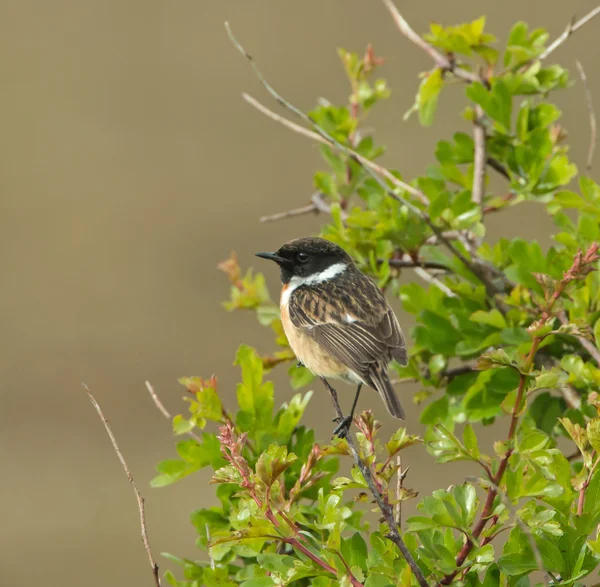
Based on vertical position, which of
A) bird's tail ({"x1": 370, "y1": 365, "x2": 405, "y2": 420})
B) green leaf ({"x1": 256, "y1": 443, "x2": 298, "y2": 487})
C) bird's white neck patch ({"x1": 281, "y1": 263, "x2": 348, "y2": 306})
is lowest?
bird's tail ({"x1": 370, "y1": 365, "x2": 405, "y2": 420})

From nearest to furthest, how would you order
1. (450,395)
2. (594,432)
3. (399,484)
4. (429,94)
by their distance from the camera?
(594,432) → (399,484) → (450,395) → (429,94)

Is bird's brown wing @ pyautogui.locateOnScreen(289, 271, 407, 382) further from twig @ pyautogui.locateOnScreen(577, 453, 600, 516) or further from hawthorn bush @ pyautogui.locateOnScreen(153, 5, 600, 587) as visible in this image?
twig @ pyautogui.locateOnScreen(577, 453, 600, 516)

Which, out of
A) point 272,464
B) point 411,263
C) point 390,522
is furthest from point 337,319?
point 390,522

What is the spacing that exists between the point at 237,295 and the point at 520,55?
127 cm

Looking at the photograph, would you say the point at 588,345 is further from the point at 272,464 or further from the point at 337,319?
the point at 337,319

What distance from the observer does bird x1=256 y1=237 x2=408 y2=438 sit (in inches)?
117

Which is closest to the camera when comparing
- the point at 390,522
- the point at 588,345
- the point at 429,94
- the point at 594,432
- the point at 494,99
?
the point at 390,522

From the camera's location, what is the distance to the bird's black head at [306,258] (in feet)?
11.1

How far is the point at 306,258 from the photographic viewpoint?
351cm

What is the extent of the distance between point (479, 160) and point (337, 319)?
82 centimetres

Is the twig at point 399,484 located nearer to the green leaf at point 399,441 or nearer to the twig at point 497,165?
the green leaf at point 399,441

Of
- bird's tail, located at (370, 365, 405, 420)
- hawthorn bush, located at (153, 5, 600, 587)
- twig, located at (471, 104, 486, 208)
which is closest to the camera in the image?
hawthorn bush, located at (153, 5, 600, 587)

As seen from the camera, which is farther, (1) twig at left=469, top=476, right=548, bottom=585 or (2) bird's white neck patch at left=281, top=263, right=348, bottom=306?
(2) bird's white neck patch at left=281, top=263, right=348, bottom=306

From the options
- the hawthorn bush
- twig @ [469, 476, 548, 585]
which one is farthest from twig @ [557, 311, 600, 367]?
twig @ [469, 476, 548, 585]
